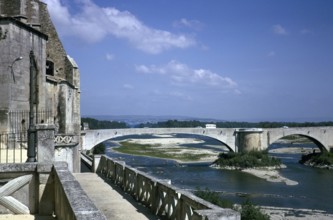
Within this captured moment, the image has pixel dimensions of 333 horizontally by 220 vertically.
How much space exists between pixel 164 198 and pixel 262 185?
32.5 metres

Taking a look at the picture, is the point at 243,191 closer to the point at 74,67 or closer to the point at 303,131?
the point at 74,67

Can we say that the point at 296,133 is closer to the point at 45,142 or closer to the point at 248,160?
the point at 248,160

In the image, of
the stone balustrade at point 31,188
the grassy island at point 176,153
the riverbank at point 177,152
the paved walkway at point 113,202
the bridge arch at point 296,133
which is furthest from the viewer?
the grassy island at point 176,153

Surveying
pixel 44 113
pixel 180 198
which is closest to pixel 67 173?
pixel 180 198

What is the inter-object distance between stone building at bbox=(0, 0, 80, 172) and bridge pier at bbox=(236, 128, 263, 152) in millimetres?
33406

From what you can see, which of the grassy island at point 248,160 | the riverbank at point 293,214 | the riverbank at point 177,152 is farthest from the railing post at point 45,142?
the riverbank at point 177,152

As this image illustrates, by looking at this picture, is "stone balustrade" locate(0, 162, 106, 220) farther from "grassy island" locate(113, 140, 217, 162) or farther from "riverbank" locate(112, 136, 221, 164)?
"grassy island" locate(113, 140, 217, 162)

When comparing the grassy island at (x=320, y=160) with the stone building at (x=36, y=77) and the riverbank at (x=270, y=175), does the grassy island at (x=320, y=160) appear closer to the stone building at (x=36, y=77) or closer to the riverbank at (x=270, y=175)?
the riverbank at (x=270, y=175)

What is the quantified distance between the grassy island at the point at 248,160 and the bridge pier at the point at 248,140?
188 centimetres

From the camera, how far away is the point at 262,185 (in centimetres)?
3847

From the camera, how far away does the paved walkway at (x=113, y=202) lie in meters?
7.78

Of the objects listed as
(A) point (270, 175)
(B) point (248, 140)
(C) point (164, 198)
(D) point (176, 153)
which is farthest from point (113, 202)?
(D) point (176, 153)

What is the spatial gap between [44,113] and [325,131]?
47977mm

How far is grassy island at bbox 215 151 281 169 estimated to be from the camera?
51.5m
